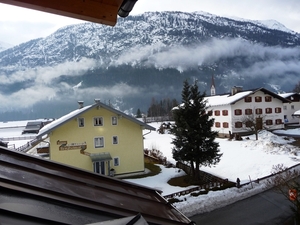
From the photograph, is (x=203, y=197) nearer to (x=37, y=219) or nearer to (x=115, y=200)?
(x=115, y=200)

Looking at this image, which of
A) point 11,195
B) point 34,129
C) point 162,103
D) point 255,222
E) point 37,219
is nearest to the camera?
point 37,219

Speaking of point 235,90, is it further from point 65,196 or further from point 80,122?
point 65,196

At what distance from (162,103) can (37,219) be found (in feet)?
410

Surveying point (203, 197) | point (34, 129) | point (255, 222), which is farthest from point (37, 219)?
point (34, 129)

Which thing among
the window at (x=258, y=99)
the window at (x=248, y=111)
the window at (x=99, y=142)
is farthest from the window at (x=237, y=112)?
the window at (x=99, y=142)

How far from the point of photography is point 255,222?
1159 cm

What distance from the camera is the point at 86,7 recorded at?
72.9 inches

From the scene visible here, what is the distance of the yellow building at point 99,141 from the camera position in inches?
808

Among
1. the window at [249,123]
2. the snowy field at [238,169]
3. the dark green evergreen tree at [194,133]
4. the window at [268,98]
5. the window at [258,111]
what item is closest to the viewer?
the snowy field at [238,169]

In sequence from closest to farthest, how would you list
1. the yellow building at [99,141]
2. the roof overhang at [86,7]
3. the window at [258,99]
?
the roof overhang at [86,7] < the yellow building at [99,141] < the window at [258,99]

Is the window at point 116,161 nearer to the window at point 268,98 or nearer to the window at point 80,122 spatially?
the window at point 80,122

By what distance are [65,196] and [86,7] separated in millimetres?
2184

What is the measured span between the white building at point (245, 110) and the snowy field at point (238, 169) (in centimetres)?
480

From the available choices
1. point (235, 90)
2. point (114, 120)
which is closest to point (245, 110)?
point (235, 90)
